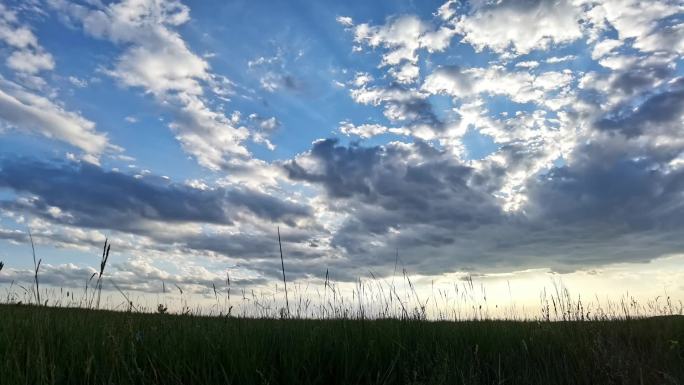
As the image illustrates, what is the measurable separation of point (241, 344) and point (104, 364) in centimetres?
121

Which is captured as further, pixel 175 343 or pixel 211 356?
pixel 175 343

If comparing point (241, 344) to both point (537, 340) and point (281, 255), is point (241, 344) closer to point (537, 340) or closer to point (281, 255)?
point (281, 255)

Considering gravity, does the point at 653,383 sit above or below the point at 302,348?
below

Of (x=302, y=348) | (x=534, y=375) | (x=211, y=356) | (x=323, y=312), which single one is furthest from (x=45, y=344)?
(x=534, y=375)

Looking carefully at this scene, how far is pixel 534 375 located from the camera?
5.53m

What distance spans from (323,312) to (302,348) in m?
3.53

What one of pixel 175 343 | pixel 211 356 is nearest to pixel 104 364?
pixel 175 343

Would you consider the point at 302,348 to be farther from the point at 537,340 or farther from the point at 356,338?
the point at 537,340

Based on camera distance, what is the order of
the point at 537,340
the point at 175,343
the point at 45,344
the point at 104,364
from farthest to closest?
the point at 537,340 → the point at 45,344 → the point at 175,343 → the point at 104,364

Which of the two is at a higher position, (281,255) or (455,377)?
(281,255)

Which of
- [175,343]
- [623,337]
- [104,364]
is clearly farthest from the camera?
[623,337]

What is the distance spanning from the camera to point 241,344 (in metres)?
4.51

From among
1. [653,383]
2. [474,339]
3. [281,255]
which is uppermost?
Answer: [281,255]

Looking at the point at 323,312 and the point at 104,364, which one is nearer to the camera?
the point at 104,364
